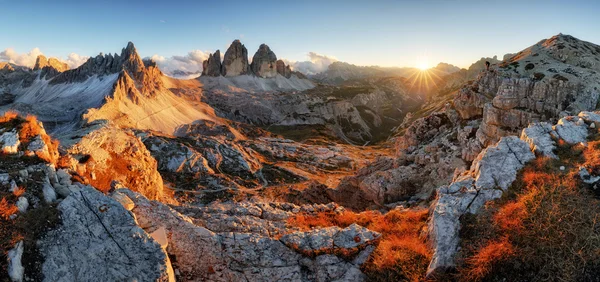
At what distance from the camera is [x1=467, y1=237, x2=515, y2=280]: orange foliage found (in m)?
11.2

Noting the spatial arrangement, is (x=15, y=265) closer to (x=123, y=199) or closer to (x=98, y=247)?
(x=98, y=247)

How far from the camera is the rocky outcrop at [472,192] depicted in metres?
12.9

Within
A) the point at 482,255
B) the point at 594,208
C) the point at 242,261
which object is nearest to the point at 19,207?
the point at 242,261

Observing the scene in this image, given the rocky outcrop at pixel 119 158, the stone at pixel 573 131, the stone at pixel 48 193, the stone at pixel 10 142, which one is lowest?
the rocky outcrop at pixel 119 158

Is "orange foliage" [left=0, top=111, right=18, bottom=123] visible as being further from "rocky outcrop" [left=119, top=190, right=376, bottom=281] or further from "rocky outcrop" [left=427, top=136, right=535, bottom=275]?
"rocky outcrop" [left=427, top=136, right=535, bottom=275]

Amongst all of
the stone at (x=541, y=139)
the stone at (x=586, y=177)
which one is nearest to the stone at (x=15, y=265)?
the stone at (x=586, y=177)

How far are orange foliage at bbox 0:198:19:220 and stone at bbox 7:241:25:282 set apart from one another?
1.45 m

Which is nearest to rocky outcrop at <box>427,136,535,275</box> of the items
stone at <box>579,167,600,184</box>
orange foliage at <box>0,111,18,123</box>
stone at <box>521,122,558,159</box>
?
stone at <box>521,122,558,159</box>

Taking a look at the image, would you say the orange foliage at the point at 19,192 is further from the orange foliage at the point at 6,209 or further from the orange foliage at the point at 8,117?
the orange foliage at the point at 8,117

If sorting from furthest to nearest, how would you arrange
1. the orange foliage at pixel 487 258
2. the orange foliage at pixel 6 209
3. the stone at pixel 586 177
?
the stone at pixel 586 177 → the orange foliage at pixel 487 258 → the orange foliage at pixel 6 209

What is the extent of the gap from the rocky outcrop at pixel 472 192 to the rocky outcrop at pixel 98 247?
10.4 m

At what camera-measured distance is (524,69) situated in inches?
2277

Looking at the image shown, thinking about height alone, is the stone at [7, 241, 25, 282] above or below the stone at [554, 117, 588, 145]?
below

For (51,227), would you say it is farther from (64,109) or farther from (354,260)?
(64,109)
